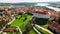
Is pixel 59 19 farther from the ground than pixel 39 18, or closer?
farther from the ground

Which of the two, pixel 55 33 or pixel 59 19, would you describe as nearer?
pixel 55 33

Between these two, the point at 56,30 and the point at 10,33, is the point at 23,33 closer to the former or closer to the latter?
the point at 10,33

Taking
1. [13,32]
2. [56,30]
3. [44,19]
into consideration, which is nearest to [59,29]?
[56,30]

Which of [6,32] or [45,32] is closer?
[45,32]

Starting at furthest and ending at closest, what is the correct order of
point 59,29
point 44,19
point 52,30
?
point 44,19 < point 52,30 < point 59,29

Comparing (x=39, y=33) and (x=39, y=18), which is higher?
(x=39, y=33)

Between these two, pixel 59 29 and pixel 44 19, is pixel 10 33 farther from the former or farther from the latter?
pixel 44 19

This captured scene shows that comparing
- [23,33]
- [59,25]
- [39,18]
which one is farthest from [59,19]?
[39,18]

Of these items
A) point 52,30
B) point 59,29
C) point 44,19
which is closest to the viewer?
point 59,29

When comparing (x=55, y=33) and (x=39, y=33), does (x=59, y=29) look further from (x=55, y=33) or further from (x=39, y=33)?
(x=39, y=33)
